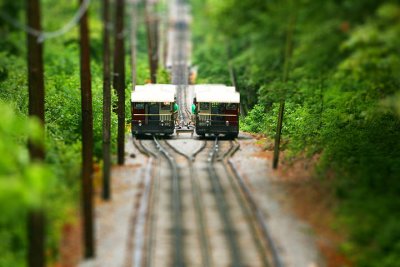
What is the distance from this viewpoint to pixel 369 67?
54.2ft

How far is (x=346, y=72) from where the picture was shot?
17297 millimetres

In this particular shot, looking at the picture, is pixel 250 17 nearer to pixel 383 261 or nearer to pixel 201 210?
pixel 201 210

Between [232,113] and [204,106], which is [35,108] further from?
[232,113]

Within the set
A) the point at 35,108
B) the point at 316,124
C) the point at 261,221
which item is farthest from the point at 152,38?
the point at 261,221

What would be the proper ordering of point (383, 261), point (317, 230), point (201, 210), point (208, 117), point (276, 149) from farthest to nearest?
point (208, 117) → point (276, 149) → point (201, 210) → point (317, 230) → point (383, 261)

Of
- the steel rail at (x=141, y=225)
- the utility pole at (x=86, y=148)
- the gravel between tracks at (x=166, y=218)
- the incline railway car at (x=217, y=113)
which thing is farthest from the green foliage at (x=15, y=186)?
the incline railway car at (x=217, y=113)

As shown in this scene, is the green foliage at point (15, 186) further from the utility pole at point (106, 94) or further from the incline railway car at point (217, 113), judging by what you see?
the incline railway car at point (217, 113)

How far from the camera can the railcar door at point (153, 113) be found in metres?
31.7

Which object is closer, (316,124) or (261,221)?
(261,221)

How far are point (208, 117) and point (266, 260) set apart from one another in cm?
1827

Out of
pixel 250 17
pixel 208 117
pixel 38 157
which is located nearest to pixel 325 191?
pixel 250 17

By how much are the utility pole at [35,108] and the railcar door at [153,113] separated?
15.0m

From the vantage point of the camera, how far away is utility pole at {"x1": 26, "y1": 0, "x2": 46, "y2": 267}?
13.0 meters

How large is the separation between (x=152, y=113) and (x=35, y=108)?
15648 millimetres
